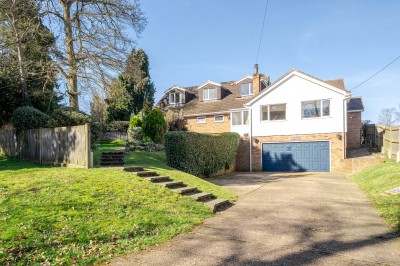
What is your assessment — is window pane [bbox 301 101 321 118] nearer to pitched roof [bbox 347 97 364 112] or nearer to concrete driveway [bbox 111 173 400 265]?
pitched roof [bbox 347 97 364 112]

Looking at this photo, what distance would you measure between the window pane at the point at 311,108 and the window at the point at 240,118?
5124 mm

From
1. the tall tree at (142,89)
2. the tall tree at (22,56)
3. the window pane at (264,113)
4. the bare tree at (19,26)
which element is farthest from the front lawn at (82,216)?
the tall tree at (142,89)

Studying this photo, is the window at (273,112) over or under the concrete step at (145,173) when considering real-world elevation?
over

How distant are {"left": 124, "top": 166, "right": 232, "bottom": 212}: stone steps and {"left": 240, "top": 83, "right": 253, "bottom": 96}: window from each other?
65.0 ft

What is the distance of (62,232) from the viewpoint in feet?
17.1

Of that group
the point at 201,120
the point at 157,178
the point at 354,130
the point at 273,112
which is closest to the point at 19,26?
the point at 157,178

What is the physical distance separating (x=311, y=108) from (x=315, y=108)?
0.29 metres

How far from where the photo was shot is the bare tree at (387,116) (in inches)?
2163

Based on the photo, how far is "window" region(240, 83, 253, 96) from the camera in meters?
28.6

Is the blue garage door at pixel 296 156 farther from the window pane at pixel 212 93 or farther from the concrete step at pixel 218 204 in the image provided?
the concrete step at pixel 218 204

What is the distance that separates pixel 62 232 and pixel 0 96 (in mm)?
17012

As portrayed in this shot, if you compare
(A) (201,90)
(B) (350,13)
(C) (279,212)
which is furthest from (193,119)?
(C) (279,212)

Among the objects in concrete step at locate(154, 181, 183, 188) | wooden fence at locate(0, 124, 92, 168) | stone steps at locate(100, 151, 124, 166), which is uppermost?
wooden fence at locate(0, 124, 92, 168)

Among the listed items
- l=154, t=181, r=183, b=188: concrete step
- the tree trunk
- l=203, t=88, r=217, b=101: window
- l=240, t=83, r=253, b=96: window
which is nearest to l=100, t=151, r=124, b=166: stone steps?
l=154, t=181, r=183, b=188: concrete step
